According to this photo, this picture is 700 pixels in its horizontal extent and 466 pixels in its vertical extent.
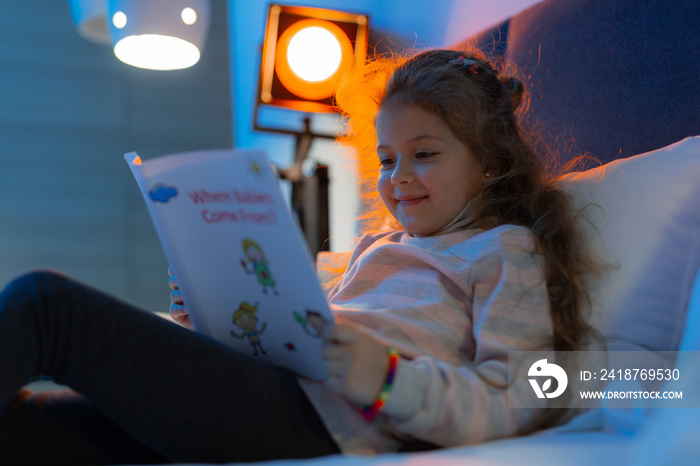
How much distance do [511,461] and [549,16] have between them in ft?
2.76

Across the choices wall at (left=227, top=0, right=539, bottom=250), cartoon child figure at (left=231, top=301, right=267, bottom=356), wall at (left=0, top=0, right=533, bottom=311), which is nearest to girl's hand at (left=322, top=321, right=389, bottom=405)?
cartoon child figure at (left=231, top=301, right=267, bottom=356)

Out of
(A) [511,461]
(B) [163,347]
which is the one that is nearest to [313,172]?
(B) [163,347]

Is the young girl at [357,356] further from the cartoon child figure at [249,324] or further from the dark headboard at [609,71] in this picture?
the dark headboard at [609,71]

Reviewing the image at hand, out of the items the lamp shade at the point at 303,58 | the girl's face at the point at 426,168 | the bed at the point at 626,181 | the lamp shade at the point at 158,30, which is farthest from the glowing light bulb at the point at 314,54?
the girl's face at the point at 426,168

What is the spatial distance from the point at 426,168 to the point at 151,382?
1.48ft

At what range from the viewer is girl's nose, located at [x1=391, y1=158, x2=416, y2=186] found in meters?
0.85

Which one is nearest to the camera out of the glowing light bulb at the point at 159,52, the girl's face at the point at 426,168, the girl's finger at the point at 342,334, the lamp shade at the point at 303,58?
the girl's finger at the point at 342,334

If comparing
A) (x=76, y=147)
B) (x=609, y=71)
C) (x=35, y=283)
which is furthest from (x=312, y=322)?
(x=76, y=147)

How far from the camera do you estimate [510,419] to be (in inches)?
24.9

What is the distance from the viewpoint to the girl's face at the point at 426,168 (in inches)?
33.5

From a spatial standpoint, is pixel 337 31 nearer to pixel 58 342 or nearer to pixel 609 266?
pixel 609 266

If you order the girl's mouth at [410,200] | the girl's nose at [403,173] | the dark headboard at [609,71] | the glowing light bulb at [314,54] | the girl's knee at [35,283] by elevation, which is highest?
the glowing light bulb at [314,54]

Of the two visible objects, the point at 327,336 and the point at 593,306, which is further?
the point at 593,306

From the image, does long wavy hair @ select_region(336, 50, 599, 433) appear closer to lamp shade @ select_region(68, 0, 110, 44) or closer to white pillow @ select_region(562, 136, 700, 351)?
white pillow @ select_region(562, 136, 700, 351)
